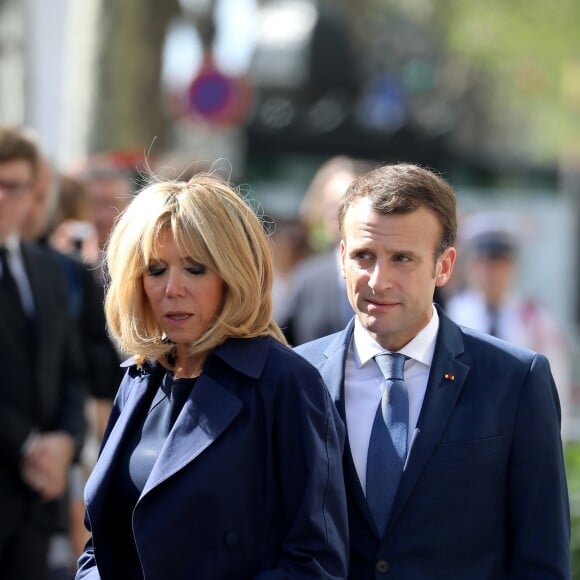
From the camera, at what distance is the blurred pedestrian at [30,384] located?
19.3ft

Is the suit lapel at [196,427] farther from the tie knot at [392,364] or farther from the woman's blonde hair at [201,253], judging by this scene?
the tie knot at [392,364]

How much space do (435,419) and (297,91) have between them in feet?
67.5

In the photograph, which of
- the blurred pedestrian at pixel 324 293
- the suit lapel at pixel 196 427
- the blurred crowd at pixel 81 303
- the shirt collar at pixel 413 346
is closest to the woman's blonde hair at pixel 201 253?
the suit lapel at pixel 196 427

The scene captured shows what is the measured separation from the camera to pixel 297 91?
24.0 metres

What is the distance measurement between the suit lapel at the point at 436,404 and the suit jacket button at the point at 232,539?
1.42 ft

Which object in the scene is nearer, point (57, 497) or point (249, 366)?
point (249, 366)

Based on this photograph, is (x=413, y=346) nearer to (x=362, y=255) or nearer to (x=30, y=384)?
(x=362, y=255)

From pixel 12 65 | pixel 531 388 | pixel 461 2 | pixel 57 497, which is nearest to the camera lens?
pixel 531 388

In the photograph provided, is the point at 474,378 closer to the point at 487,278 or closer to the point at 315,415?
the point at 315,415

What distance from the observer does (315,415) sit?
3.54m

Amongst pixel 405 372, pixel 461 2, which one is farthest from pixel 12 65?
pixel 461 2

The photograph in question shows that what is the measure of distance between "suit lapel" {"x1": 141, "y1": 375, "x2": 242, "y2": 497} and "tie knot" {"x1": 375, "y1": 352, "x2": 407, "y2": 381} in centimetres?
49

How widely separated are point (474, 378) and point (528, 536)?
44 centimetres

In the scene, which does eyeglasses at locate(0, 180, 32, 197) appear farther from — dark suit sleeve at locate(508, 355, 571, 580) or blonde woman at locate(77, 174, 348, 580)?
dark suit sleeve at locate(508, 355, 571, 580)
